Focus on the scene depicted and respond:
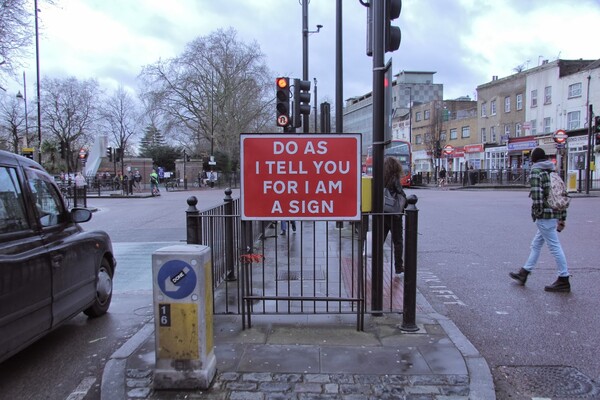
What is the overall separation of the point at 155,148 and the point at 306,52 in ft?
224

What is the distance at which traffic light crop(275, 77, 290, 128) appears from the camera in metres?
10.2

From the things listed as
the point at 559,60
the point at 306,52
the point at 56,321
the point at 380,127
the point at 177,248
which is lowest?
the point at 56,321

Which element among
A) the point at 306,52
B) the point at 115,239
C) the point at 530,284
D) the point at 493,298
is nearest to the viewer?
the point at 493,298

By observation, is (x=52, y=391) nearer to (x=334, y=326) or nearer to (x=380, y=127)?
(x=334, y=326)

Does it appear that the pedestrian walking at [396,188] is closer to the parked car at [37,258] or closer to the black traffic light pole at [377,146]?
the black traffic light pole at [377,146]

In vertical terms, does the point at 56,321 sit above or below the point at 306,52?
below

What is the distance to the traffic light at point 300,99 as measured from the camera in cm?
1046

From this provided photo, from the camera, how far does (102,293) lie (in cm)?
530

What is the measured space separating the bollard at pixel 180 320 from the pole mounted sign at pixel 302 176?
1.09 metres

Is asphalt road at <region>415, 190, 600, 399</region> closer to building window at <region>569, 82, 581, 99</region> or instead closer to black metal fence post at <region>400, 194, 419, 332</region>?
black metal fence post at <region>400, 194, 419, 332</region>

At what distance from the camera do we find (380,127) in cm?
460

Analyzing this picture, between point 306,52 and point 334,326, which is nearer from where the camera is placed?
point 334,326

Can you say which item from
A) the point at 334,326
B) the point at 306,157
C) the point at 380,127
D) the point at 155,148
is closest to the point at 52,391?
the point at 334,326

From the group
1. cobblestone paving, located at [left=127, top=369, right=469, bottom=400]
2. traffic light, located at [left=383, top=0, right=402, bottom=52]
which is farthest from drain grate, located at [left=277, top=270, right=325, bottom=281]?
traffic light, located at [left=383, top=0, right=402, bottom=52]
